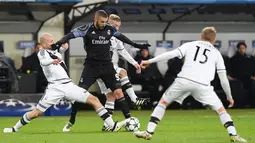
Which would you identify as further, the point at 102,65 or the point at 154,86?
the point at 154,86

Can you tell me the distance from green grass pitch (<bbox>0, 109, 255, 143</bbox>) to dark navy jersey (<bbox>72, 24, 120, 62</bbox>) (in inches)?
61.1

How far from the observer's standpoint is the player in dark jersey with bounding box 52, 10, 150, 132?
1664 cm

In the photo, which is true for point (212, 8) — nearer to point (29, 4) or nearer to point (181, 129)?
point (29, 4)

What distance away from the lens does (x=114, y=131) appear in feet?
54.9

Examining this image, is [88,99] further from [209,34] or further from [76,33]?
[209,34]

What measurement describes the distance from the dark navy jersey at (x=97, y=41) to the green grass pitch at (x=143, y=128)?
155 cm

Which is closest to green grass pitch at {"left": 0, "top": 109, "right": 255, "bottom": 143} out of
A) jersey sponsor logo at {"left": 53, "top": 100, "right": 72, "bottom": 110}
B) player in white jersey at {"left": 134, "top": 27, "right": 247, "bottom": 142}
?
jersey sponsor logo at {"left": 53, "top": 100, "right": 72, "bottom": 110}

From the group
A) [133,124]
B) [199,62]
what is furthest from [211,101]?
[133,124]

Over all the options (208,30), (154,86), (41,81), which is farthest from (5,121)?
(208,30)

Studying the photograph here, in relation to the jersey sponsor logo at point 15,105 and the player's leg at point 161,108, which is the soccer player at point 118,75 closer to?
the player's leg at point 161,108

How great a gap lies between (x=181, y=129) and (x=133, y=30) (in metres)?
10.1

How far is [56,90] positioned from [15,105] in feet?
26.9

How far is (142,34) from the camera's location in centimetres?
2770

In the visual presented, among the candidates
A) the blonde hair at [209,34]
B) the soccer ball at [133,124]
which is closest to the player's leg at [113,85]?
the soccer ball at [133,124]
